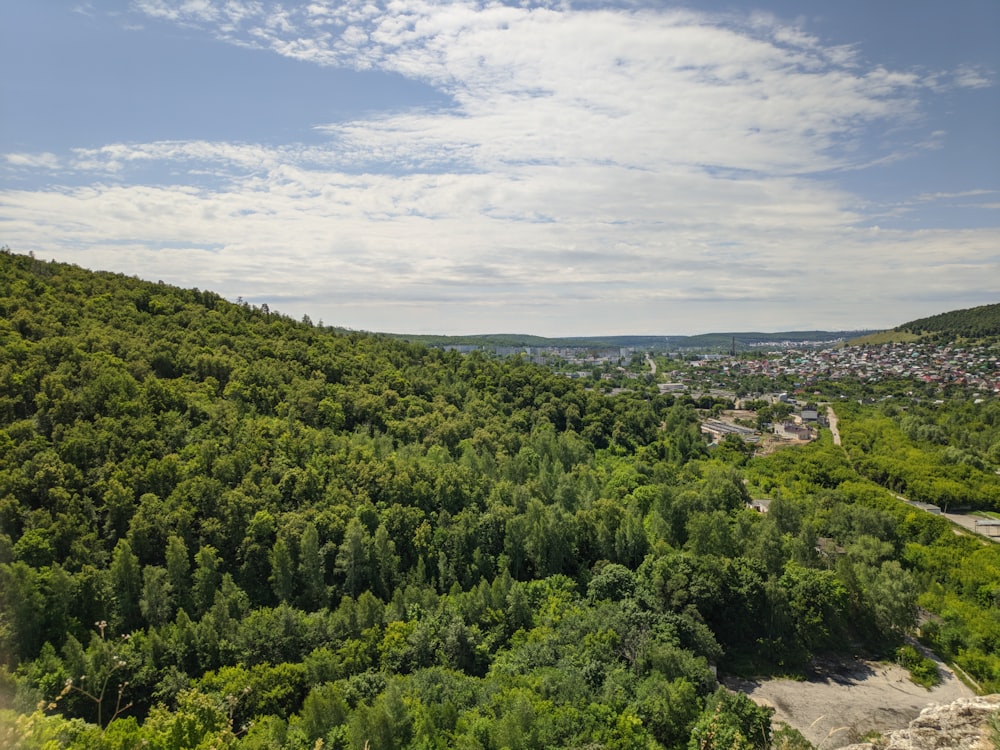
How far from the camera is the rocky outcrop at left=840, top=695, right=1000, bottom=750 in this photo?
8086 mm

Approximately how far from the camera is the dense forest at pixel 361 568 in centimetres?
2147

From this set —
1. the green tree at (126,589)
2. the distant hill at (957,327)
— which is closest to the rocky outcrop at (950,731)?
the green tree at (126,589)

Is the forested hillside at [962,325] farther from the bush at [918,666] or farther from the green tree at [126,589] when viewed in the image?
the green tree at [126,589]

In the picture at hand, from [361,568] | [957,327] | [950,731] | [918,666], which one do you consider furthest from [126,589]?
[957,327]

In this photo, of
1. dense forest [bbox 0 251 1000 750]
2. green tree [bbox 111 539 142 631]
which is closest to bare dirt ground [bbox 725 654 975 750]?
dense forest [bbox 0 251 1000 750]

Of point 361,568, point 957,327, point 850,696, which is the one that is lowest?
point 850,696

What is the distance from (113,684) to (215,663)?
153 inches

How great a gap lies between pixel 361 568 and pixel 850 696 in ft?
83.8

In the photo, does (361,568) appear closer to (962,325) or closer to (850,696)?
(850,696)

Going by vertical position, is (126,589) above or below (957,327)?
below

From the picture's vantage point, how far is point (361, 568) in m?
32.6

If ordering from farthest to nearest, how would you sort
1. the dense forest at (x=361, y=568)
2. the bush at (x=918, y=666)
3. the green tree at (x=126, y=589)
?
1. the bush at (x=918, y=666)
2. the green tree at (x=126, y=589)
3. the dense forest at (x=361, y=568)

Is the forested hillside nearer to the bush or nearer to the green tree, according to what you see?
the bush

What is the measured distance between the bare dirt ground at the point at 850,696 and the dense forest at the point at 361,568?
1.26 meters
